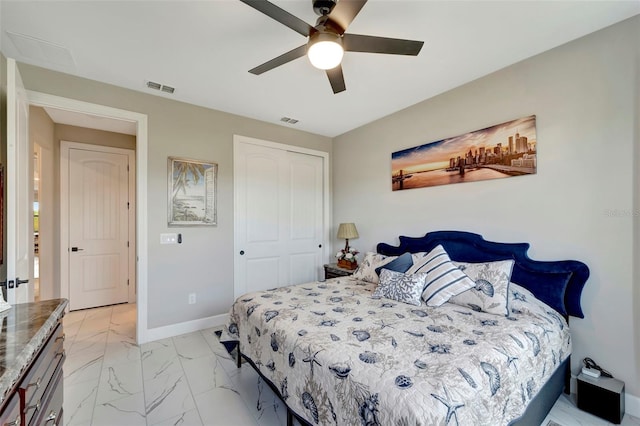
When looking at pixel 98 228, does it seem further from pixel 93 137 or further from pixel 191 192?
pixel 191 192

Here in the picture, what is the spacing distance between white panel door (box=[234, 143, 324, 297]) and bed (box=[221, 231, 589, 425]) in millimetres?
1197

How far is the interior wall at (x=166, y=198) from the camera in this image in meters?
2.88

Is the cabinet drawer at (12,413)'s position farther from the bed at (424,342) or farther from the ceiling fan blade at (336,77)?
the ceiling fan blade at (336,77)

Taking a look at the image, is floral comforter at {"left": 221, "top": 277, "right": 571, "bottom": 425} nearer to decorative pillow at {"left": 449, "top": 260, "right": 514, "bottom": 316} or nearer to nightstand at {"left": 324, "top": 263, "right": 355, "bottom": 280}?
decorative pillow at {"left": 449, "top": 260, "right": 514, "bottom": 316}

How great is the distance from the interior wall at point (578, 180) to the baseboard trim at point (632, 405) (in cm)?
2

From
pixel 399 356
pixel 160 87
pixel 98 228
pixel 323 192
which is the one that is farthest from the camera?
pixel 323 192

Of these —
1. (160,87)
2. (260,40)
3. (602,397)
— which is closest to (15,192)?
(160,87)

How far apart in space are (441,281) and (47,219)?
15.9 ft

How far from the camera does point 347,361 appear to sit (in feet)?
4.47

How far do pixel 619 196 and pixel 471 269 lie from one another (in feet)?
3.53

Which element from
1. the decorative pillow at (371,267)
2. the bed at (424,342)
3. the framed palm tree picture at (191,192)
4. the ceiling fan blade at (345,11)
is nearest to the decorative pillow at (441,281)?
the bed at (424,342)

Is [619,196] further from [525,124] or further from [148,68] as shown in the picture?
[148,68]

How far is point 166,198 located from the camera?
3102 mm

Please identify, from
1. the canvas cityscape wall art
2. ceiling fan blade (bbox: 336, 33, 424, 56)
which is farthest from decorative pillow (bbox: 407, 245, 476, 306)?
ceiling fan blade (bbox: 336, 33, 424, 56)
